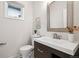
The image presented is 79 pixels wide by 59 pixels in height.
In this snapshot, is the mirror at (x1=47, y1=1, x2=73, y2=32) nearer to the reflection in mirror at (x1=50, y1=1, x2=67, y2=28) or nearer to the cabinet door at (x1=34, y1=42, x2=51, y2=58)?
the reflection in mirror at (x1=50, y1=1, x2=67, y2=28)

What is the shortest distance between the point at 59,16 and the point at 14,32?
1.48m

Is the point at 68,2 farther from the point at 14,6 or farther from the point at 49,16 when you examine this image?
the point at 14,6

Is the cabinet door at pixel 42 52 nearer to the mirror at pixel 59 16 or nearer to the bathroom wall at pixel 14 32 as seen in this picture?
the mirror at pixel 59 16

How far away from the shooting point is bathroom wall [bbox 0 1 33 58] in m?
2.28

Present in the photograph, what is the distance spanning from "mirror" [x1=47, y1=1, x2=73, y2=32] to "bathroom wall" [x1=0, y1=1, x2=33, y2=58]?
942 millimetres

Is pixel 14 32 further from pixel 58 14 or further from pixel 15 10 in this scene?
pixel 58 14

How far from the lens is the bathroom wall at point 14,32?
228 cm

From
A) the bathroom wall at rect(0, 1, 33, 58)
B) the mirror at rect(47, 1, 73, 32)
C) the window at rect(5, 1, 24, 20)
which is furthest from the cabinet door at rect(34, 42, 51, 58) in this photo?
the window at rect(5, 1, 24, 20)

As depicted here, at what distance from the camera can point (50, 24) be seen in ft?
7.79

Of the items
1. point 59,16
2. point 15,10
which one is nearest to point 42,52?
point 59,16

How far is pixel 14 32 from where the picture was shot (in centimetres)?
258

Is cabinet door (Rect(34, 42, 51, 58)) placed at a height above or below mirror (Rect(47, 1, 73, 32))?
below

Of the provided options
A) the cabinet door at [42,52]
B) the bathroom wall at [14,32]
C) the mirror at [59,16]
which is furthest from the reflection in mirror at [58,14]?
the bathroom wall at [14,32]

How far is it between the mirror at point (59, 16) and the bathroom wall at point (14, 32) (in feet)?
3.09
